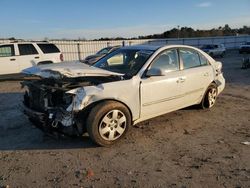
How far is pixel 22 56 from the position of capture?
49.5ft

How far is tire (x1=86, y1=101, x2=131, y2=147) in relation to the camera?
514cm

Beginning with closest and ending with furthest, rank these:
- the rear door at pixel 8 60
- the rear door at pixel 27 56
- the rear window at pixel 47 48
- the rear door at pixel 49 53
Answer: the rear door at pixel 8 60, the rear door at pixel 27 56, the rear door at pixel 49 53, the rear window at pixel 47 48

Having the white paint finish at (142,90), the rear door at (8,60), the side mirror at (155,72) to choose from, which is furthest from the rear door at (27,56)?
the side mirror at (155,72)

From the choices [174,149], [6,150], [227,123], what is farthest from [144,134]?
[6,150]

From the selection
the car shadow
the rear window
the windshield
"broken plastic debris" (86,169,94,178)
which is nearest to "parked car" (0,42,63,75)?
the rear window

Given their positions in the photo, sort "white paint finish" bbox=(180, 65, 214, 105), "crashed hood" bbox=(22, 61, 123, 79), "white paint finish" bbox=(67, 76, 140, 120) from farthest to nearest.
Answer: "white paint finish" bbox=(180, 65, 214, 105)
"crashed hood" bbox=(22, 61, 123, 79)
"white paint finish" bbox=(67, 76, 140, 120)

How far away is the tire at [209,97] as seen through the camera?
25.1ft

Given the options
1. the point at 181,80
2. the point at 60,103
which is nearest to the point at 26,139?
the point at 60,103

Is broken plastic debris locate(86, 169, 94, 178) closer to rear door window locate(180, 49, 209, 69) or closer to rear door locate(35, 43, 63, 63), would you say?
rear door window locate(180, 49, 209, 69)

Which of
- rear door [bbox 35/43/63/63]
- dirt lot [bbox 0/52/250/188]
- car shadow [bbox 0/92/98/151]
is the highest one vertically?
rear door [bbox 35/43/63/63]

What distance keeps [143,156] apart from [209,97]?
335 centimetres

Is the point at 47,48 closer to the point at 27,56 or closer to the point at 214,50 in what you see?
the point at 27,56

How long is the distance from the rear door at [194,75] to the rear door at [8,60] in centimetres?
1014

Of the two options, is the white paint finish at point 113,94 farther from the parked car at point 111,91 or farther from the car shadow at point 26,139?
the car shadow at point 26,139
